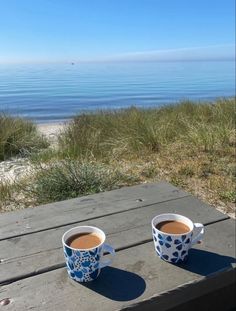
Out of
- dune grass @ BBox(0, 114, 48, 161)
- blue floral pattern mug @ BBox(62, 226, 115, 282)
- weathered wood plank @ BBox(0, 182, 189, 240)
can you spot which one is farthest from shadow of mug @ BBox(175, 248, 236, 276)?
dune grass @ BBox(0, 114, 48, 161)

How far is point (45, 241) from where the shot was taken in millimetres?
1488

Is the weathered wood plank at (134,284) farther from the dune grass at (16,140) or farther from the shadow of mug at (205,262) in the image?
the dune grass at (16,140)

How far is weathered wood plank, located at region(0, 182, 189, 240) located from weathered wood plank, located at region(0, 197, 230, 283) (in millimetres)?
58

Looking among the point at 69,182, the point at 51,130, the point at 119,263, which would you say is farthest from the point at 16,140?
the point at 119,263

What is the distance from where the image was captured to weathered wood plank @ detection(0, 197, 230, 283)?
4.35ft

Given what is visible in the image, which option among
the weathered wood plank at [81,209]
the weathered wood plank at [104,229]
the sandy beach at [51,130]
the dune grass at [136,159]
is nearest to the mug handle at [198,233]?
the weathered wood plank at [104,229]

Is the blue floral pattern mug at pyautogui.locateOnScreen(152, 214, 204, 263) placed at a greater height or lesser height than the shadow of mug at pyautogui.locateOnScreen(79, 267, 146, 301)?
greater

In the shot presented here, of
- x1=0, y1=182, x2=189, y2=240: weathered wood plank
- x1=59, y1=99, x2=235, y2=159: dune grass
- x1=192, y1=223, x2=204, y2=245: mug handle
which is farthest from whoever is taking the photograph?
x1=59, y1=99, x2=235, y2=159: dune grass

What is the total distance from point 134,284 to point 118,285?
55mm

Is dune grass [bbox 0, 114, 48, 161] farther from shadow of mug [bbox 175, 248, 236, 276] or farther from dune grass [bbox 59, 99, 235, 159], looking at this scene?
shadow of mug [bbox 175, 248, 236, 276]

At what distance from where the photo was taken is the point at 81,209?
5.99 feet

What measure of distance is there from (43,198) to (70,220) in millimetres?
1634

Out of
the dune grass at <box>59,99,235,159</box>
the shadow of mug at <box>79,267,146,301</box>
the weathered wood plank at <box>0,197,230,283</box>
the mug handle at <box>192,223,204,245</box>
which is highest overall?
the mug handle at <box>192,223,204,245</box>

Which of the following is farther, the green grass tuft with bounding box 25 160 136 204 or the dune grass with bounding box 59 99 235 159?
the dune grass with bounding box 59 99 235 159
